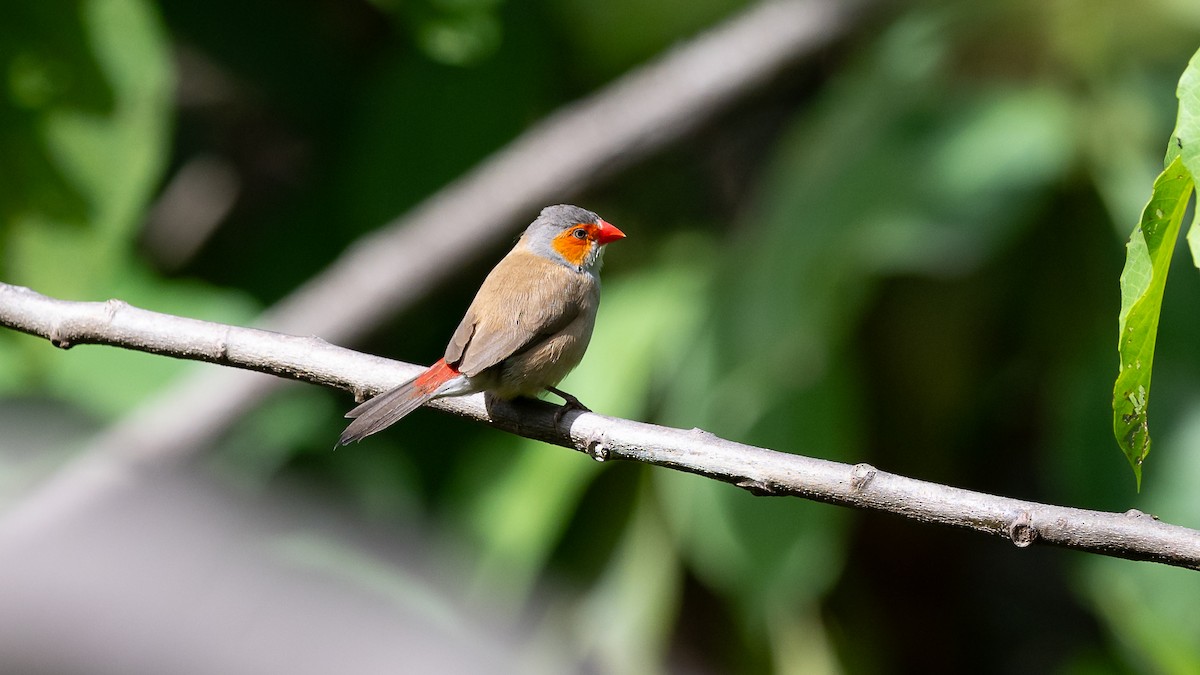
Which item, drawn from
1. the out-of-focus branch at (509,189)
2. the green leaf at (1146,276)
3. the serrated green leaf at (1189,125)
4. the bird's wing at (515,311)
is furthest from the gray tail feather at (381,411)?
the out-of-focus branch at (509,189)

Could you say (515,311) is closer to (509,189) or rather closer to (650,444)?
(650,444)

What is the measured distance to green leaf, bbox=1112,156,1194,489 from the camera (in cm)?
114

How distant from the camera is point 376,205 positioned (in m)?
3.82

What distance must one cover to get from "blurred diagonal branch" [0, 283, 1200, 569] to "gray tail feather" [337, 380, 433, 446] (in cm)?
3

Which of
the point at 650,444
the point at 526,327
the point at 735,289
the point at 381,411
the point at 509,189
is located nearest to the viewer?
the point at 650,444

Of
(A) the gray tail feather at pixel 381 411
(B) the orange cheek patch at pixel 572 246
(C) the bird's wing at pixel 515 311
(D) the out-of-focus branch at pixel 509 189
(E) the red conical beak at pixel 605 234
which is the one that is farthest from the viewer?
(D) the out-of-focus branch at pixel 509 189

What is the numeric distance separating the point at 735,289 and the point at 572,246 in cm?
60

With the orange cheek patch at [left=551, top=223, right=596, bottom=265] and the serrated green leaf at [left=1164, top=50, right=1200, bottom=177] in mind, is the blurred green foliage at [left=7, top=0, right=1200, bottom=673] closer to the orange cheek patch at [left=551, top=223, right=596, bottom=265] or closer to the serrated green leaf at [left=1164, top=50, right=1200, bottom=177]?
the orange cheek patch at [left=551, top=223, right=596, bottom=265]

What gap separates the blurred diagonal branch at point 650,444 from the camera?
4.62ft

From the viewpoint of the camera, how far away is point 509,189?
3676mm

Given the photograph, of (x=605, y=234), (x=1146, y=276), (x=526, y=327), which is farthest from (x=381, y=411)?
(x=1146, y=276)

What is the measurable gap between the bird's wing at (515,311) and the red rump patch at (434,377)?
5cm

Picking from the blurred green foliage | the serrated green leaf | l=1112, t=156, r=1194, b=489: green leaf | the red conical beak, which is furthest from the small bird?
the serrated green leaf

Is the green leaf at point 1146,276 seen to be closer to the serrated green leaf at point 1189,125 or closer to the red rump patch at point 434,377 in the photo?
the serrated green leaf at point 1189,125
